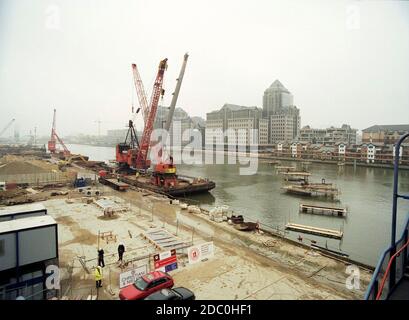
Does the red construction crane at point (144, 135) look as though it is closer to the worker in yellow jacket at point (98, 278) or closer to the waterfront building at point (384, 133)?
the worker in yellow jacket at point (98, 278)

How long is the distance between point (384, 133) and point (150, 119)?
54.7 metres

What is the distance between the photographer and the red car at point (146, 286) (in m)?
6.02

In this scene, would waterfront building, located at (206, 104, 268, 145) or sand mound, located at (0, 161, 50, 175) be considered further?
waterfront building, located at (206, 104, 268, 145)

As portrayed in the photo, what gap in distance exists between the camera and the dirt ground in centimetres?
677

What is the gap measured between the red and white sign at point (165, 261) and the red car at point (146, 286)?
0.86m

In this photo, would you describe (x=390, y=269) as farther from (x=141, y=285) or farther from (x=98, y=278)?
(x=98, y=278)

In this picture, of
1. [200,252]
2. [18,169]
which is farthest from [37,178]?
[200,252]

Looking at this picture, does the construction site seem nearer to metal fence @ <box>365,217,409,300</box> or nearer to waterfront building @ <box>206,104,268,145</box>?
metal fence @ <box>365,217,409,300</box>

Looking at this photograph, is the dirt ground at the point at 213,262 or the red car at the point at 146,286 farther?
the dirt ground at the point at 213,262

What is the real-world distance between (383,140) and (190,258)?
212 ft

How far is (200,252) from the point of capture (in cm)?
848

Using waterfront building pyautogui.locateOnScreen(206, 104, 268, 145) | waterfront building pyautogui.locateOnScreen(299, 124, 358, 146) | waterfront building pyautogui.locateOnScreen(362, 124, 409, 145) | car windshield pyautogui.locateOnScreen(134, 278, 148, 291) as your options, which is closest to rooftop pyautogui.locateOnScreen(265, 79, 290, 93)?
waterfront building pyautogui.locateOnScreen(206, 104, 268, 145)

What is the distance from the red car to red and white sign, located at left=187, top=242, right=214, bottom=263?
169cm

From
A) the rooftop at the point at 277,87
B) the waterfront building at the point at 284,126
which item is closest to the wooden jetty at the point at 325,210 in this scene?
the waterfront building at the point at 284,126
